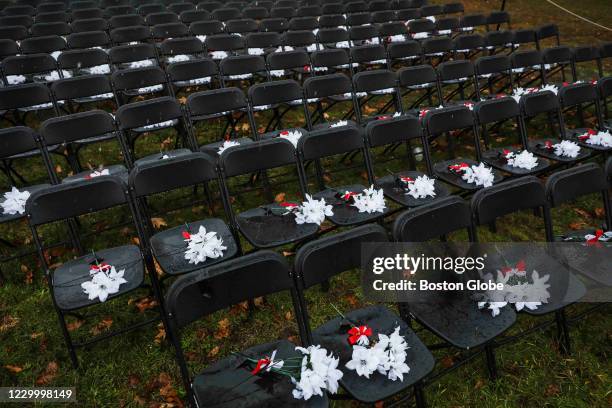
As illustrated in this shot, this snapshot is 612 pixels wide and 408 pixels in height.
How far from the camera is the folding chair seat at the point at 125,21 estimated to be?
6645 millimetres

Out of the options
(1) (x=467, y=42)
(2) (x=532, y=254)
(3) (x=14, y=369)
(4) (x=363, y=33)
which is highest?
(4) (x=363, y=33)

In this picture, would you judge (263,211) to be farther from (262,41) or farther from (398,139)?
(262,41)

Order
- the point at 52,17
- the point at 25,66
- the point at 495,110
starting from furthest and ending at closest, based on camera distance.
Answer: the point at 52,17
the point at 25,66
the point at 495,110

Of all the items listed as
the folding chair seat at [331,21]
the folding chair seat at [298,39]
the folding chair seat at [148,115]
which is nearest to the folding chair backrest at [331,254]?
the folding chair seat at [148,115]

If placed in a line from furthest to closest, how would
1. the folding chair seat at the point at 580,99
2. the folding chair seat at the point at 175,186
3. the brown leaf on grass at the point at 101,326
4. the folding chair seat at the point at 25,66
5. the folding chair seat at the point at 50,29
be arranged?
the folding chair seat at the point at 50,29 < the folding chair seat at the point at 25,66 < the folding chair seat at the point at 580,99 < the brown leaf on grass at the point at 101,326 < the folding chair seat at the point at 175,186

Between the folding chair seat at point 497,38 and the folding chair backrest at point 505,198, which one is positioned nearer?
the folding chair backrest at point 505,198

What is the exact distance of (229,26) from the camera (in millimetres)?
6727

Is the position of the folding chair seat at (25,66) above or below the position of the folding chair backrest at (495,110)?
above

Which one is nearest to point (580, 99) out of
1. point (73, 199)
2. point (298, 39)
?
point (298, 39)

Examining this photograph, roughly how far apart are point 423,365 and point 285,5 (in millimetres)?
7829

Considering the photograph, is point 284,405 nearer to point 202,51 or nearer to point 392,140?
point 392,140

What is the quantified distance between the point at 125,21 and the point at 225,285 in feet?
20.3

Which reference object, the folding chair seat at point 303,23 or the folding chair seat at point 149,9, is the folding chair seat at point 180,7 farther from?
the folding chair seat at point 303,23

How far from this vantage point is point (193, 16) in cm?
720
